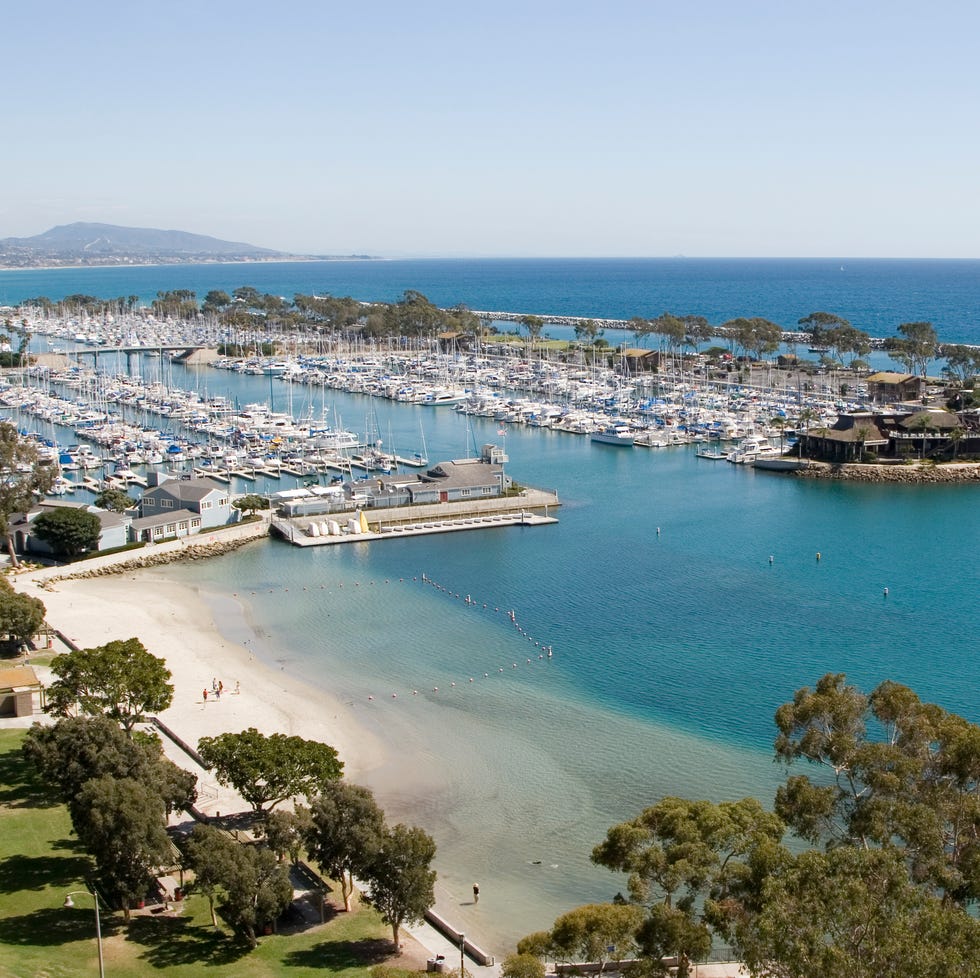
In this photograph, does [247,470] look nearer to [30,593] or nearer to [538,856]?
[30,593]

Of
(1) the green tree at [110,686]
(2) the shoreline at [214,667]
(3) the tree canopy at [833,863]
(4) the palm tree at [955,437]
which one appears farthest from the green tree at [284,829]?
(4) the palm tree at [955,437]

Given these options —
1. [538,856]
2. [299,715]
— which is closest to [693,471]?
[299,715]

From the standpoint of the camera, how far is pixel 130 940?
16.6 meters

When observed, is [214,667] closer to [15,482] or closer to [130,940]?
[130,940]

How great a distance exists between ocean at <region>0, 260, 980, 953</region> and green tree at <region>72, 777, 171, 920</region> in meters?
4.72

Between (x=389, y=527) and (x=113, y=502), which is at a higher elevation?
(x=113, y=502)

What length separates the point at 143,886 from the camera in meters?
17.1

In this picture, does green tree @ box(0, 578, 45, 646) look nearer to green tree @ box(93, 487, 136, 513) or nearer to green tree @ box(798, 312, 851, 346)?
green tree @ box(93, 487, 136, 513)

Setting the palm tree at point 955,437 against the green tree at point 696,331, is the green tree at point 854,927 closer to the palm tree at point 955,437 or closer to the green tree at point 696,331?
the palm tree at point 955,437

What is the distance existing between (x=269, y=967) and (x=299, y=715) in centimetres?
1035

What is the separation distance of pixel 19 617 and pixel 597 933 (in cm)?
1963

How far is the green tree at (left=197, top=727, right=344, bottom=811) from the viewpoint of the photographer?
1936cm

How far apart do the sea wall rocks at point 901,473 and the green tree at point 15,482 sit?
35138mm

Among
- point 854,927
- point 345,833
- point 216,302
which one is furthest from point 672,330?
point 854,927
